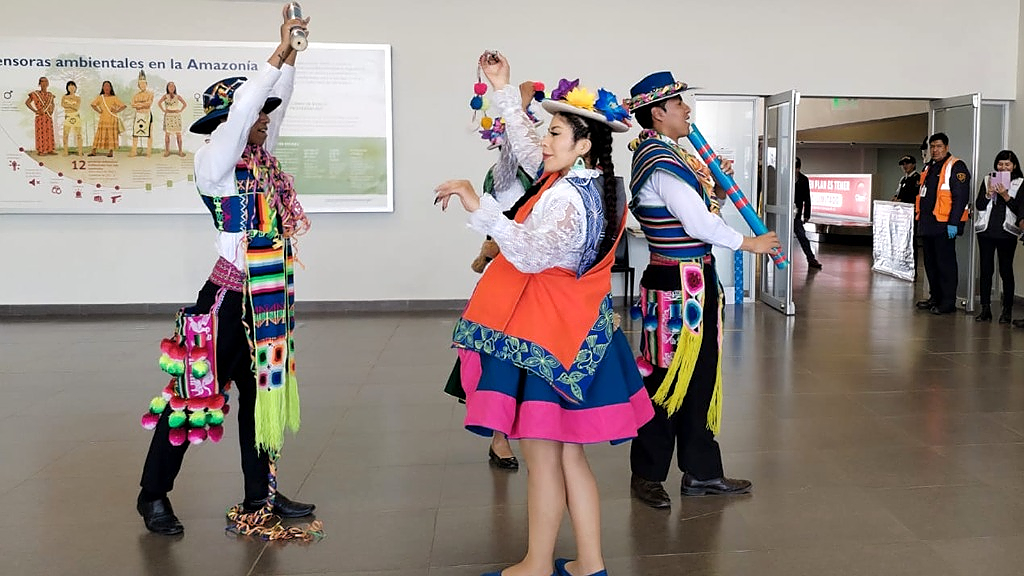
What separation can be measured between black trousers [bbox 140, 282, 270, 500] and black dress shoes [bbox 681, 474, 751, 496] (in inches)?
62.2

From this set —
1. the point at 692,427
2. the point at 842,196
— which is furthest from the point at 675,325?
the point at 842,196

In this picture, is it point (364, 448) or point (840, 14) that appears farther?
point (840, 14)

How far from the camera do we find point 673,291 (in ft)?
11.0

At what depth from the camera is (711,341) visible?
11.3 feet

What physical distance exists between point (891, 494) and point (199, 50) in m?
6.61

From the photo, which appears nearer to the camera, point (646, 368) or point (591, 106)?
point (591, 106)

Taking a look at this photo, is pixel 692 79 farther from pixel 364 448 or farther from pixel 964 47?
pixel 364 448

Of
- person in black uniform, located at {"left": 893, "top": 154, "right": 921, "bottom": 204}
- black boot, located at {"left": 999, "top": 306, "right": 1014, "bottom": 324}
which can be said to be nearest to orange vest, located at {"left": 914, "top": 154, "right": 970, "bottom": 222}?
black boot, located at {"left": 999, "top": 306, "right": 1014, "bottom": 324}

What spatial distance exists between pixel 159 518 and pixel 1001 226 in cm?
693

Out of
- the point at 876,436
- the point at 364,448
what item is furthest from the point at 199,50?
the point at 876,436

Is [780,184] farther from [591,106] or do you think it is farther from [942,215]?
[591,106]

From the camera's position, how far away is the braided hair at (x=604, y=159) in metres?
2.43

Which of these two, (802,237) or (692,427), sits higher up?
(802,237)

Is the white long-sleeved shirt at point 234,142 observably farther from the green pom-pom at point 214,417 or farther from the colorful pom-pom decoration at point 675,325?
the colorful pom-pom decoration at point 675,325
